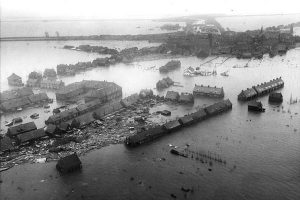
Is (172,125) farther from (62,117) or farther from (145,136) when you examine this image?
(62,117)

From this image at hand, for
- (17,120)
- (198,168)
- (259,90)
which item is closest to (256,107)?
(259,90)

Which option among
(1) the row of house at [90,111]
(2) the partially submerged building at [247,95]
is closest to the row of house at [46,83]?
(1) the row of house at [90,111]

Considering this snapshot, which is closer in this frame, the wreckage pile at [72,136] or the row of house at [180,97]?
the wreckage pile at [72,136]

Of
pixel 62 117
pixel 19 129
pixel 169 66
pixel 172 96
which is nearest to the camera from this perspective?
pixel 19 129

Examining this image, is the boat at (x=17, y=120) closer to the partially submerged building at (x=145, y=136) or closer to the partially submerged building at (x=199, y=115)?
the partially submerged building at (x=145, y=136)

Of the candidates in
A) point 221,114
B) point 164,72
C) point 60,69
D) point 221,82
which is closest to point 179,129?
point 221,114

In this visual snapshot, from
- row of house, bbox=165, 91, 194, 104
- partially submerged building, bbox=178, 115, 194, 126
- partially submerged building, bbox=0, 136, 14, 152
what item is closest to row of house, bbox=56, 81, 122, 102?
row of house, bbox=165, 91, 194, 104
